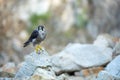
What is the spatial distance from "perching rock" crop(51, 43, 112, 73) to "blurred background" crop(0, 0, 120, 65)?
1008 cm

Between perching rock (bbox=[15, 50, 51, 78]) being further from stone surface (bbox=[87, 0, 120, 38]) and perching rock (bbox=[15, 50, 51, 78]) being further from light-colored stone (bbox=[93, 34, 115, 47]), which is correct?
stone surface (bbox=[87, 0, 120, 38])

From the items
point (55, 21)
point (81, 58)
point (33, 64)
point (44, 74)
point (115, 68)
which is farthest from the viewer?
point (55, 21)

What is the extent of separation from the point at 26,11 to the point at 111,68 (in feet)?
102

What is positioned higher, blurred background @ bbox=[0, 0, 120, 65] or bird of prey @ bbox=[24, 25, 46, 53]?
blurred background @ bbox=[0, 0, 120, 65]

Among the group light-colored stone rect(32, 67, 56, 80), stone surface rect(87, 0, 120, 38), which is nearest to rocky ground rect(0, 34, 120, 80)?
light-colored stone rect(32, 67, 56, 80)

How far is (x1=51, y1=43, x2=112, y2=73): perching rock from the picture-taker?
1725 centimetres

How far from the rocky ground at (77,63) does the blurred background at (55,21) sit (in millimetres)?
10015

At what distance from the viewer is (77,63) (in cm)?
1733

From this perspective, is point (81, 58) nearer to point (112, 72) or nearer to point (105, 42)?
point (105, 42)

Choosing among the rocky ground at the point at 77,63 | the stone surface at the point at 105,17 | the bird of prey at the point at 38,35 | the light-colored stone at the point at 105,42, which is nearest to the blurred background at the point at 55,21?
the stone surface at the point at 105,17

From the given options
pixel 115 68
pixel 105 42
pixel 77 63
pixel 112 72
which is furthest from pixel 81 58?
pixel 112 72

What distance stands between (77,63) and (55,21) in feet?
102

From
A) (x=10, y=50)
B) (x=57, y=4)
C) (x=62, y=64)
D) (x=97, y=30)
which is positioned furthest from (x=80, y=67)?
(x=57, y=4)

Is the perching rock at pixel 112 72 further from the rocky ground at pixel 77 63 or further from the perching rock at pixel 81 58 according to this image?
the perching rock at pixel 81 58
